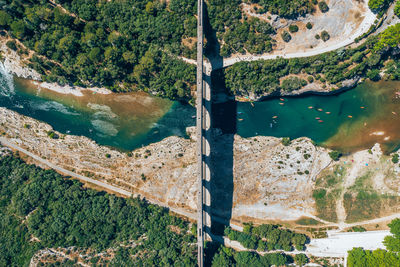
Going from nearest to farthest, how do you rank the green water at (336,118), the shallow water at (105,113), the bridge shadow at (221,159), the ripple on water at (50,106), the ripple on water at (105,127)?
1. the green water at (336,118)
2. the bridge shadow at (221,159)
3. the shallow water at (105,113)
4. the ripple on water at (50,106)
5. the ripple on water at (105,127)

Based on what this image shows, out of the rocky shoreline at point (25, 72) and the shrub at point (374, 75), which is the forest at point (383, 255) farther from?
the rocky shoreline at point (25, 72)

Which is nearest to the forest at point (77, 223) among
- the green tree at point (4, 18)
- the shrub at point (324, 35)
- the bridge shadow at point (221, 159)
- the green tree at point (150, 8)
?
the bridge shadow at point (221, 159)

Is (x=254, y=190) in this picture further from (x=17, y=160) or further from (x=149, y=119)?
(x=17, y=160)

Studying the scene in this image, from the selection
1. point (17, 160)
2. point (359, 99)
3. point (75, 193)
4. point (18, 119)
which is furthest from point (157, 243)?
point (359, 99)

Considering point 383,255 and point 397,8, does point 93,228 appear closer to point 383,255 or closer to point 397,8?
point 383,255

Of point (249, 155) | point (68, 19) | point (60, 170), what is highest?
point (68, 19)
